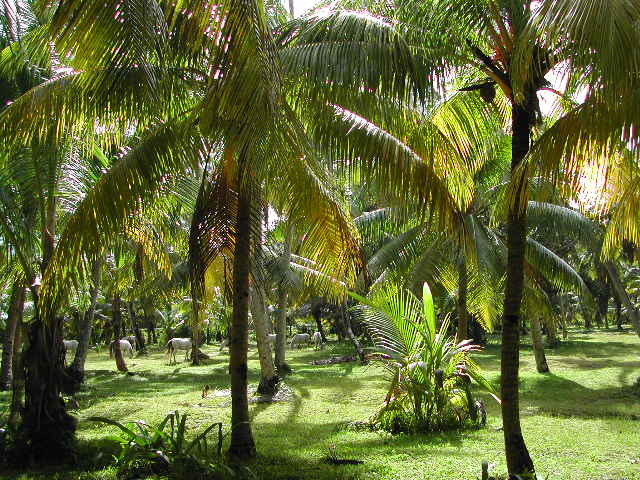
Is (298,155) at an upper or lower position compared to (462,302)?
upper

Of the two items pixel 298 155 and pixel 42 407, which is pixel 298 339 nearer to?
pixel 42 407

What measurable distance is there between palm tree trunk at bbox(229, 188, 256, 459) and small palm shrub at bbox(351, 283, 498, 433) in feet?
7.61

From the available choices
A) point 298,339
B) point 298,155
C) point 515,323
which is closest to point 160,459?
point 298,155

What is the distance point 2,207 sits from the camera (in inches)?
284

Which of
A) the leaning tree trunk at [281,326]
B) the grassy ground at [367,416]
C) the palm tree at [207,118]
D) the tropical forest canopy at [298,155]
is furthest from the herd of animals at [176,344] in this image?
the palm tree at [207,118]

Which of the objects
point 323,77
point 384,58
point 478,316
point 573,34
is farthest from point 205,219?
point 478,316

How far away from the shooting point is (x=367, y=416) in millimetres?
10320

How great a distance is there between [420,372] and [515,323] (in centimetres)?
366

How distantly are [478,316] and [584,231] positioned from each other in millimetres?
3325

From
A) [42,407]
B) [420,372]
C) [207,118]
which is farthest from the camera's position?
[420,372]

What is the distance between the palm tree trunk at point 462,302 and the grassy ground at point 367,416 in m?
1.92

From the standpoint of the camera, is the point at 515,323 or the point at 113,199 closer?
the point at 515,323

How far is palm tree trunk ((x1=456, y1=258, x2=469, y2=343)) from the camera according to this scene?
535 inches

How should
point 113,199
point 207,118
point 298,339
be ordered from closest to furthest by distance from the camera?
point 207,118 → point 113,199 → point 298,339
